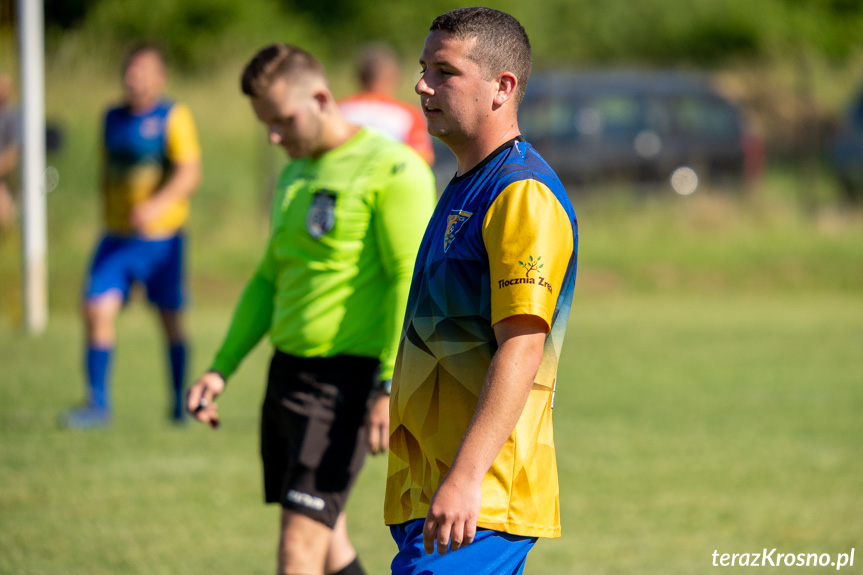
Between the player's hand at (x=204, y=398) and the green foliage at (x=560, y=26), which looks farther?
the green foliage at (x=560, y=26)

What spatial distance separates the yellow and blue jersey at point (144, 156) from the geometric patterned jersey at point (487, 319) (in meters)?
5.27

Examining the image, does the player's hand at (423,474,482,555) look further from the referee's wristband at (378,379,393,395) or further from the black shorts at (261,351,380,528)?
the black shorts at (261,351,380,528)

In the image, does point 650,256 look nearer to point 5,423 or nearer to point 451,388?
point 5,423

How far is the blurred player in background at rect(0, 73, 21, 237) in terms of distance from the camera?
13.3m

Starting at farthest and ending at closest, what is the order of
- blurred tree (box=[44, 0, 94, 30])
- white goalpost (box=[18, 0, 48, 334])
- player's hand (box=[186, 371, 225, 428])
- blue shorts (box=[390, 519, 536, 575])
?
1. blurred tree (box=[44, 0, 94, 30])
2. white goalpost (box=[18, 0, 48, 334])
3. player's hand (box=[186, 371, 225, 428])
4. blue shorts (box=[390, 519, 536, 575])

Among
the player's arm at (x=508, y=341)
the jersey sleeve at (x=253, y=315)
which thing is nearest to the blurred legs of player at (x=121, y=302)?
the jersey sleeve at (x=253, y=315)

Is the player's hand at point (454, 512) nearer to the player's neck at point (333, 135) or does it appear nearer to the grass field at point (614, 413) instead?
the player's neck at point (333, 135)

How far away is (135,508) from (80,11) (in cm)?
2525

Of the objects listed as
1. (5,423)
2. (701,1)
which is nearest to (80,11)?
(701,1)

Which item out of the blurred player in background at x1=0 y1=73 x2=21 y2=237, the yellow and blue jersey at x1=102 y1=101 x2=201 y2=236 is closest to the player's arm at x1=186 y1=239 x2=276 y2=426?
the yellow and blue jersey at x1=102 y1=101 x2=201 y2=236

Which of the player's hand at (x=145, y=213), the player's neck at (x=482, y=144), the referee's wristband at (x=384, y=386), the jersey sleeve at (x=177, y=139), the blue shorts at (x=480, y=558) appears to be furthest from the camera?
the jersey sleeve at (x=177, y=139)

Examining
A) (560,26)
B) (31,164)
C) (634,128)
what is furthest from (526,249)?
(560,26)

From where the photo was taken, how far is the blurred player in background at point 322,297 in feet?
11.9

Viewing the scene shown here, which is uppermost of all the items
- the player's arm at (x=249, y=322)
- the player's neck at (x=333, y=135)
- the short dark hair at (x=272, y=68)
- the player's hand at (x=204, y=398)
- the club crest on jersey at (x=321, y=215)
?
the short dark hair at (x=272, y=68)
